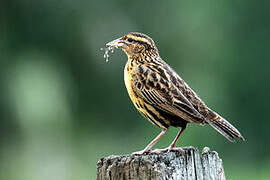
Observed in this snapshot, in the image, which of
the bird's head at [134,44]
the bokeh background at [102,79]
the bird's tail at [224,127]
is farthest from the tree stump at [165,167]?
the bokeh background at [102,79]

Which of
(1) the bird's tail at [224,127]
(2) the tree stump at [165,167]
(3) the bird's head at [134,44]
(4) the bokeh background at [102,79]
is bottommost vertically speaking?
(2) the tree stump at [165,167]

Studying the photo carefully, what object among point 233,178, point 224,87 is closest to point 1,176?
point 233,178

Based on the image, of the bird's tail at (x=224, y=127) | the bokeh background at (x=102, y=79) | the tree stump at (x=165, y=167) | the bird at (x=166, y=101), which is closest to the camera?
the tree stump at (x=165, y=167)

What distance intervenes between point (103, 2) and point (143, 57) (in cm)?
2708

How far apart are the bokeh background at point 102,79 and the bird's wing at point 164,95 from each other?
17.6 m

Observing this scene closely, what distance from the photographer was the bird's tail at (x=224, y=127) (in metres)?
8.95

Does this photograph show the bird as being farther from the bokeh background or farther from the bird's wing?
the bokeh background

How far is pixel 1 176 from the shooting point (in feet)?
91.5

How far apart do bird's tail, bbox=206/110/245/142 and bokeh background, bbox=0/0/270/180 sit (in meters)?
17.9

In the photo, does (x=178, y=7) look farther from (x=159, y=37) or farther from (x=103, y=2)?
(x=103, y=2)

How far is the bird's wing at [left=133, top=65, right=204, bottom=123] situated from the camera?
29.7ft

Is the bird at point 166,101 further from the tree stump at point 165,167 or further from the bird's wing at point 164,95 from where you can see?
the tree stump at point 165,167

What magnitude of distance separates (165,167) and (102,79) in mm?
28912

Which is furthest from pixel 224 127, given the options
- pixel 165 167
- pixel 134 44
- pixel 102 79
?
pixel 102 79
